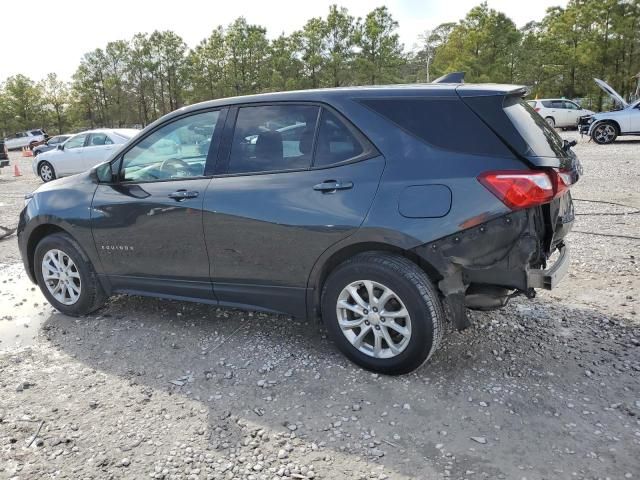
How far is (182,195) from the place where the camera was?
3885 mm

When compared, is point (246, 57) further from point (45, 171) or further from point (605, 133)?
point (605, 133)

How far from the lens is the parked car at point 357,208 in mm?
3059

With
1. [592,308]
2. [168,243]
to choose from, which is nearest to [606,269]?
[592,308]

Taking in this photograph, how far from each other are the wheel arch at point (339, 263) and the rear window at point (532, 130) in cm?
87

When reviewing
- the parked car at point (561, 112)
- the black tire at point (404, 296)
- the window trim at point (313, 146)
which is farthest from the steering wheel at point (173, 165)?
the parked car at point (561, 112)

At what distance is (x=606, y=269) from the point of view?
5238mm

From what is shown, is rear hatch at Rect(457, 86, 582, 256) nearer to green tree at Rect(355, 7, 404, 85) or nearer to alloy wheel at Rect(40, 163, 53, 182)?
alloy wheel at Rect(40, 163, 53, 182)

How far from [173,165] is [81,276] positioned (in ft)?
4.35

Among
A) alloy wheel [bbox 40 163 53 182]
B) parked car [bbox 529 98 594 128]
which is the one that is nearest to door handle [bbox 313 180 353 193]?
alloy wheel [bbox 40 163 53 182]

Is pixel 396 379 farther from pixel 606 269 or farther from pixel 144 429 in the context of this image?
pixel 606 269

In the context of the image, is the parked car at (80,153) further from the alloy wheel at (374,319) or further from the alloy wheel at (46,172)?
the alloy wheel at (374,319)

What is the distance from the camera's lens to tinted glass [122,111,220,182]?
3965 millimetres

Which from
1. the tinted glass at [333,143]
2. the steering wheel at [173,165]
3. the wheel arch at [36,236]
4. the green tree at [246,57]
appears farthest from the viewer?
the green tree at [246,57]

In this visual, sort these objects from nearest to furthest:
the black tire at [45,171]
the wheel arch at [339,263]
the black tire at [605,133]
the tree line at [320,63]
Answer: the wheel arch at [339,263], the black tire at [45,171], the black tire at [605,133], the tree line at [320,63]
